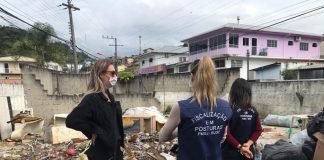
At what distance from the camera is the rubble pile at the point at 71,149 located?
6316 mm

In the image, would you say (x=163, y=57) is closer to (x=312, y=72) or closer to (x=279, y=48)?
(x=279, y=48)

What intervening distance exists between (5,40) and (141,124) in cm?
2626

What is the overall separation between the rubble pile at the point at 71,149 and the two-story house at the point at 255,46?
16.5 meters

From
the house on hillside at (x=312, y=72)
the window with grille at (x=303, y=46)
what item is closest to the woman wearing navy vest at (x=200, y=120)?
the house on hillside at (x=312, y=72)

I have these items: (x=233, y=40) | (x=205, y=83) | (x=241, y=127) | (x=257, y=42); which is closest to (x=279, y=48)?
(x=257, y=42)

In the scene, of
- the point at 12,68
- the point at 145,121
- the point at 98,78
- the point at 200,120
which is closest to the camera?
the point at 200,120

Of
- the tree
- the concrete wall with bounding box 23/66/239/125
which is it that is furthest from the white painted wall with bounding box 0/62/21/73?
the tree

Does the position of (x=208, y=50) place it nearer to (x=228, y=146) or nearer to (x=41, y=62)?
(x=41, y=62)

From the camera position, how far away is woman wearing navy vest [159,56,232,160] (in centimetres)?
182

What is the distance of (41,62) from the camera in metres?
22.5

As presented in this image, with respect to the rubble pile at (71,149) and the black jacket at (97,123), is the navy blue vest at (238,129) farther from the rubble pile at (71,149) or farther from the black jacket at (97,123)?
the rubble pile at (71,149)

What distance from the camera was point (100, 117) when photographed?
2.28 meters

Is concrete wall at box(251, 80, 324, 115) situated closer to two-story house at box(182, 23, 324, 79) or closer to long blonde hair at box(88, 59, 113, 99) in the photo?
two-story house at box(182, 23, 324, 79)

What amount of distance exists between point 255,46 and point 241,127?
23.5 metres
